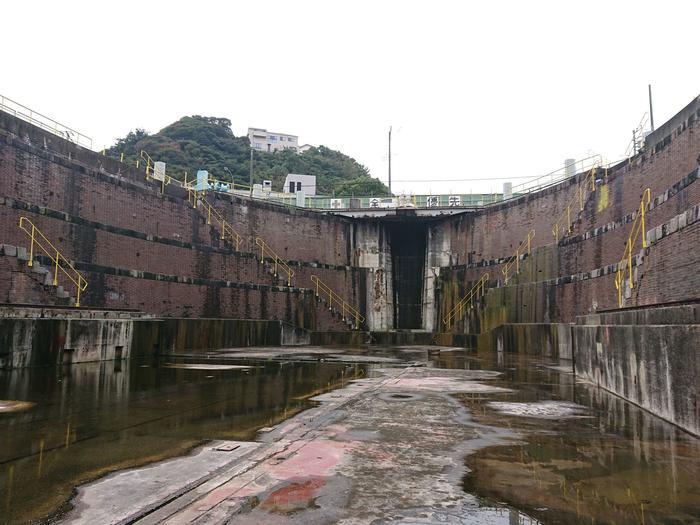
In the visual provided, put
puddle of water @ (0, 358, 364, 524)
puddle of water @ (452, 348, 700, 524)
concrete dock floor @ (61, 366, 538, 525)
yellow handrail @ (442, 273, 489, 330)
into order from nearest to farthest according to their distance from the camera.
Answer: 1. concrete dock floor @ (61, 366, 538, 525)
2. puddle of water @ (452, 348, 700, 524)
3. puddle of water @ (0, 358, 364, 524)
4. yellow handrail @ (442, 273, 489, 330)

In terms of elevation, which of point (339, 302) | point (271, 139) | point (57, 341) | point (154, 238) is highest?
point (271, 139)

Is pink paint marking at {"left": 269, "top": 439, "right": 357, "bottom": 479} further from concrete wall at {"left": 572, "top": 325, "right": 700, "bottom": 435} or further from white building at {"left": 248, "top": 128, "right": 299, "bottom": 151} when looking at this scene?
white building at {"left": 248, "top": 128, "right": 299, "bottom": 151}

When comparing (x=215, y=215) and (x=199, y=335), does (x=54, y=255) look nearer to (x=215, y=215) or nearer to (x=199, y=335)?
Answer: (x=199, y=335)

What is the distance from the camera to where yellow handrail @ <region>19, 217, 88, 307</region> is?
719 inches

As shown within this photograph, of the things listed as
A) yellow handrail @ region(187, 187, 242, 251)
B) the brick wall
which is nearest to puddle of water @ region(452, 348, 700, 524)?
the brick wall

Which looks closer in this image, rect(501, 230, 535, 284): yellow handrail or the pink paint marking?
the pink paint marking

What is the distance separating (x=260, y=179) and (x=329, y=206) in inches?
1739

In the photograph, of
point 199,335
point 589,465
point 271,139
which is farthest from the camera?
point 271,139

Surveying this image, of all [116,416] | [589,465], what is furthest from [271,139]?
[589,465]

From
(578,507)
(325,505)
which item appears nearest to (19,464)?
(325,505)

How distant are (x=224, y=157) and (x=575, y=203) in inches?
2867

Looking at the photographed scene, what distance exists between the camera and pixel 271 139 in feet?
422

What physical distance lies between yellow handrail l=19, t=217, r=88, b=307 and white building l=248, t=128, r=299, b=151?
108 metres

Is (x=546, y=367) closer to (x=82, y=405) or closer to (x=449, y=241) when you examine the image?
(x=82, y=405)
